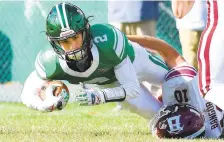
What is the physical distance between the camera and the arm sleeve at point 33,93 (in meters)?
6.38

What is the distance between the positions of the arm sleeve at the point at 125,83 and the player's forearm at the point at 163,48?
1.99ft

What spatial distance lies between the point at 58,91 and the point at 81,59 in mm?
277

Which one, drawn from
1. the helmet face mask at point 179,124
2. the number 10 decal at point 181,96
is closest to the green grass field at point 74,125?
the helmet face mask at point 179,124

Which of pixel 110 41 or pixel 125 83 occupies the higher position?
pixel 110 41

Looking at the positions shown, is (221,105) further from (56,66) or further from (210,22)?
(56,66)

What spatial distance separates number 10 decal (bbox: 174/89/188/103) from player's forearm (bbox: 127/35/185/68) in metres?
0.30

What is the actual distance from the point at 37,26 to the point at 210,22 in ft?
17.4

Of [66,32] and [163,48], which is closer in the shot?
[66,32]

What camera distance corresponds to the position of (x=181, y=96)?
686cm

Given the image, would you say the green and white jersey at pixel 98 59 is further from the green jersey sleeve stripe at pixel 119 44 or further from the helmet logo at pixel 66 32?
the helmet logo at pixel 66 32

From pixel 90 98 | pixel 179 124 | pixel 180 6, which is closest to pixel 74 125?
pixel 179 124

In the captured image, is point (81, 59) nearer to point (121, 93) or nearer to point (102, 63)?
point (102, 63)

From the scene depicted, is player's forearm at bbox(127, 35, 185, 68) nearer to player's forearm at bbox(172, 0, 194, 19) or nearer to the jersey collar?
the jersey collar

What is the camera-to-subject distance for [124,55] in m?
6.50
